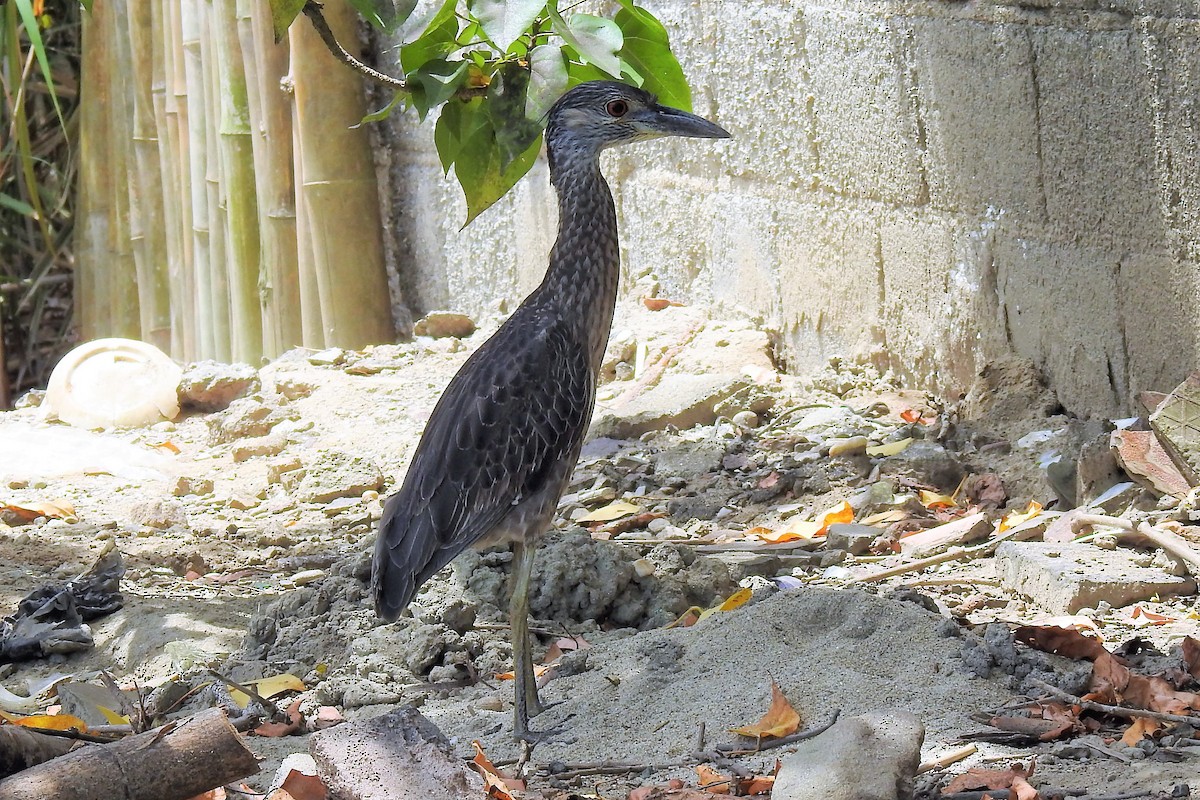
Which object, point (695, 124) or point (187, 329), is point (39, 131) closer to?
point (187, 329)

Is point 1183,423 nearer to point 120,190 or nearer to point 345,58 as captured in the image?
point 345,58

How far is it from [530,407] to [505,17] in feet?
3.78

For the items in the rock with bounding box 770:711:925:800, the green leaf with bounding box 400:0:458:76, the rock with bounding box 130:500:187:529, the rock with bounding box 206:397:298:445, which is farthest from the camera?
the rock with bounding box 206:397:298:445

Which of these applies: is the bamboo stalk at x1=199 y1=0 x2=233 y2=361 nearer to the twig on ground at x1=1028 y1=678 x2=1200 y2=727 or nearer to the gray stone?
the gray stone

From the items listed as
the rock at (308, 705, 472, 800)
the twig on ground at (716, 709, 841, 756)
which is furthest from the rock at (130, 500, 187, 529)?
the twig on ground at (716, 709, 841, 756)

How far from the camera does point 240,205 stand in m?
7.68

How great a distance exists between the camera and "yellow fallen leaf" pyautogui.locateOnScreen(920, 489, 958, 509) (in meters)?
4.45

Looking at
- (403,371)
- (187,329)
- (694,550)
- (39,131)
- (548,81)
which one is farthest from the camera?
(39,131)

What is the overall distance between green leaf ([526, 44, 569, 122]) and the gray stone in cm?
166

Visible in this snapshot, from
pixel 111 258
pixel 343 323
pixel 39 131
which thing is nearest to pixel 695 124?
pixel 343 323

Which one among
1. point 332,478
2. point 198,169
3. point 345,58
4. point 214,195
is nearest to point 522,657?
point 345,58

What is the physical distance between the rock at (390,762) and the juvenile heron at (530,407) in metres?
0.69

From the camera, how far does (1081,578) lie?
345 cm

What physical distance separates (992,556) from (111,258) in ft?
A: 22.1
